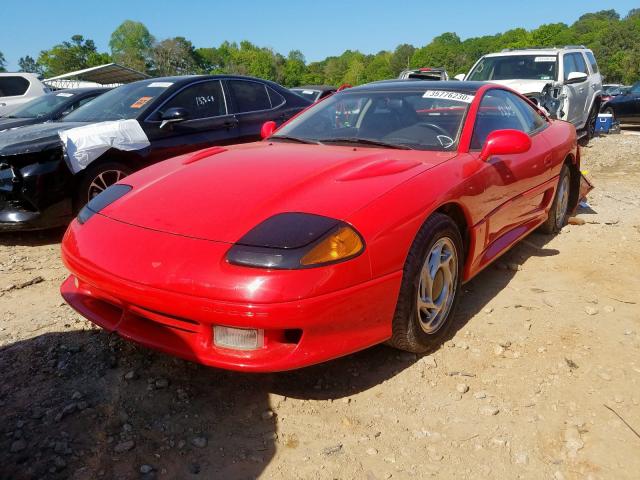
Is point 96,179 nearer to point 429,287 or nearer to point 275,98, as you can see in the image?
point 275,98

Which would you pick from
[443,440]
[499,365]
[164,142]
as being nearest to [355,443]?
[443,440]

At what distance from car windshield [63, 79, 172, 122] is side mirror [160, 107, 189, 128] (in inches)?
9.1

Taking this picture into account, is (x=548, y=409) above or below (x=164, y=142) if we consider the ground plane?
below

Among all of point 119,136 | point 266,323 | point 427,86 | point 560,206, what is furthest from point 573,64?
point 266,323

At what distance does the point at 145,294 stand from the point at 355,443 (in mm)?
978

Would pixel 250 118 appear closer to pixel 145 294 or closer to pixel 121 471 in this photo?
pixel 145 294

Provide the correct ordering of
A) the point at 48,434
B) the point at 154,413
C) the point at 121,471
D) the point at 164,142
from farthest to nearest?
1. the point at 164,142
2. the point at 154,413
3. the point at 48,434
4. the point at 121,471

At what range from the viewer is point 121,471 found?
1800 millimetres

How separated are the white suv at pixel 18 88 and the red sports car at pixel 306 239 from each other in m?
10.3

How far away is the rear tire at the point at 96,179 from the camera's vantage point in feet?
14.2

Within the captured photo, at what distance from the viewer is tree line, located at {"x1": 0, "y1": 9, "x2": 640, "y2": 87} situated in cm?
7194

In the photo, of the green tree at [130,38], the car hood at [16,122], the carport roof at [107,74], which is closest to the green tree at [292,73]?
the green tree at [130,38]

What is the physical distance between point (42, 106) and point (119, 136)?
4.24m

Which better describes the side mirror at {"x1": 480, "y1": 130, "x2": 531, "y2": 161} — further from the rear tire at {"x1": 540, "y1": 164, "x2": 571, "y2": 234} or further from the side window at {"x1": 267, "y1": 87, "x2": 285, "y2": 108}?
the side window at {"x1": 267, "y1": 87, "x2": 285, "y2": 108}
